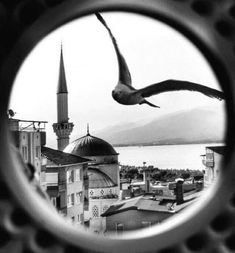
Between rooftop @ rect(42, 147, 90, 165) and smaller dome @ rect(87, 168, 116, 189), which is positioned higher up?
rooftop @ rect(42, 147, 90, 165)

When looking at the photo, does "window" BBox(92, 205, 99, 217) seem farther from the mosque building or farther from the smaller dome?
the smaller dome

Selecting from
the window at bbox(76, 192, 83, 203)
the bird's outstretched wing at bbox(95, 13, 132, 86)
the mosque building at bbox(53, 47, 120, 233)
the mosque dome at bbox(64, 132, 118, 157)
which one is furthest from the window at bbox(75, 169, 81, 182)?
the bird's outstretched wing at bbox(95, 13, 132, 86)

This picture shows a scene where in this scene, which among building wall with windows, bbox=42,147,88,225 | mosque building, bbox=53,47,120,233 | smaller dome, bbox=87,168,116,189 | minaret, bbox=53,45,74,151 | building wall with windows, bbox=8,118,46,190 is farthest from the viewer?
minaret, bbox=53,45,74,151

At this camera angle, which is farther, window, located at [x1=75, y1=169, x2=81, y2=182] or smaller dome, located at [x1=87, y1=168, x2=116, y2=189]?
smaller dome, located at [x1=87, y1=168, x2=116, y2=189]

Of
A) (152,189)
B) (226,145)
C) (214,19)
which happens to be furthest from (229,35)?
(152,189)

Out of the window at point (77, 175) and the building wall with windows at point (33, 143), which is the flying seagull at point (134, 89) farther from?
the window at point (77, 175)

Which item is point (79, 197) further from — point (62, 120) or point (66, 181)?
point (62, 120)

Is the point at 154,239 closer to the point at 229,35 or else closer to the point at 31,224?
the point at 31,224

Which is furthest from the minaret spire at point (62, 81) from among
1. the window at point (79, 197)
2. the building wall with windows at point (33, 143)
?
the building wall with windows at point (33, 143)

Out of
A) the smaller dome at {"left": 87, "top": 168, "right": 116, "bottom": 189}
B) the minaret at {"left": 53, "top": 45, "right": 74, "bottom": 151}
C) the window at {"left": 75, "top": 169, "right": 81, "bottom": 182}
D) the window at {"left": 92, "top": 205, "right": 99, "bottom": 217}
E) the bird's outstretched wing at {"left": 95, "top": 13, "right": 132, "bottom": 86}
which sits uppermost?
the minaret at {"left": 53, "top": 45, "right": 74, "bottom": 151}
